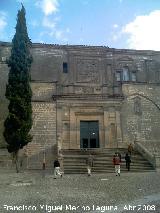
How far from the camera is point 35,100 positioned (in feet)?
107

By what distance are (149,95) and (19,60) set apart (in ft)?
44.9

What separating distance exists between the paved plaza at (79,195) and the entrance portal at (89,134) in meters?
13.4

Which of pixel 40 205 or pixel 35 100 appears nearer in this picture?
pixel 40 205

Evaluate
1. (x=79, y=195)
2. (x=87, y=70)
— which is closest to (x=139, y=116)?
(x=87, y=70)

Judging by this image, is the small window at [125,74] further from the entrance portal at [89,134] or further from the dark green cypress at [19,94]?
the dark green cypress at [19,94]

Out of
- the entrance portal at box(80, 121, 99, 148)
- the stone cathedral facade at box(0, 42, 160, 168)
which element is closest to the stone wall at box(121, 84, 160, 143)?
the stone cathedral facade at box(0, 42, 160, 168)

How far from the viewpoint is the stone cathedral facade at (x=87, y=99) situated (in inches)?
1267

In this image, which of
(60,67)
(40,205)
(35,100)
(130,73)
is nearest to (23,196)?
(40,205)

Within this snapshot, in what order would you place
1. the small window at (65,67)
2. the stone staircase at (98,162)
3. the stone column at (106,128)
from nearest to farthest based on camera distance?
the stone staircase at (98,162)
the stone column at (106,128)
the small window at (65,67)

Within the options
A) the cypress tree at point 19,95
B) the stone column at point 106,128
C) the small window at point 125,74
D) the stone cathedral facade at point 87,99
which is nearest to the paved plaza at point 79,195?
the cypress tree at point 19,95

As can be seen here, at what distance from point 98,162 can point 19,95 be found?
283 inches

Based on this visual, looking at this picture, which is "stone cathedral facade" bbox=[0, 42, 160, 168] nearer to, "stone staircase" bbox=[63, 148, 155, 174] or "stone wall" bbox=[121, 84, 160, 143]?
"stone wall" bbox=[121, 84, 160, 143]

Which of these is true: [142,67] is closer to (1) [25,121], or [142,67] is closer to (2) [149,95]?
(2) [149,95]

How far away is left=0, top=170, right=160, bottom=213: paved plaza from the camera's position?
11.5 meters
